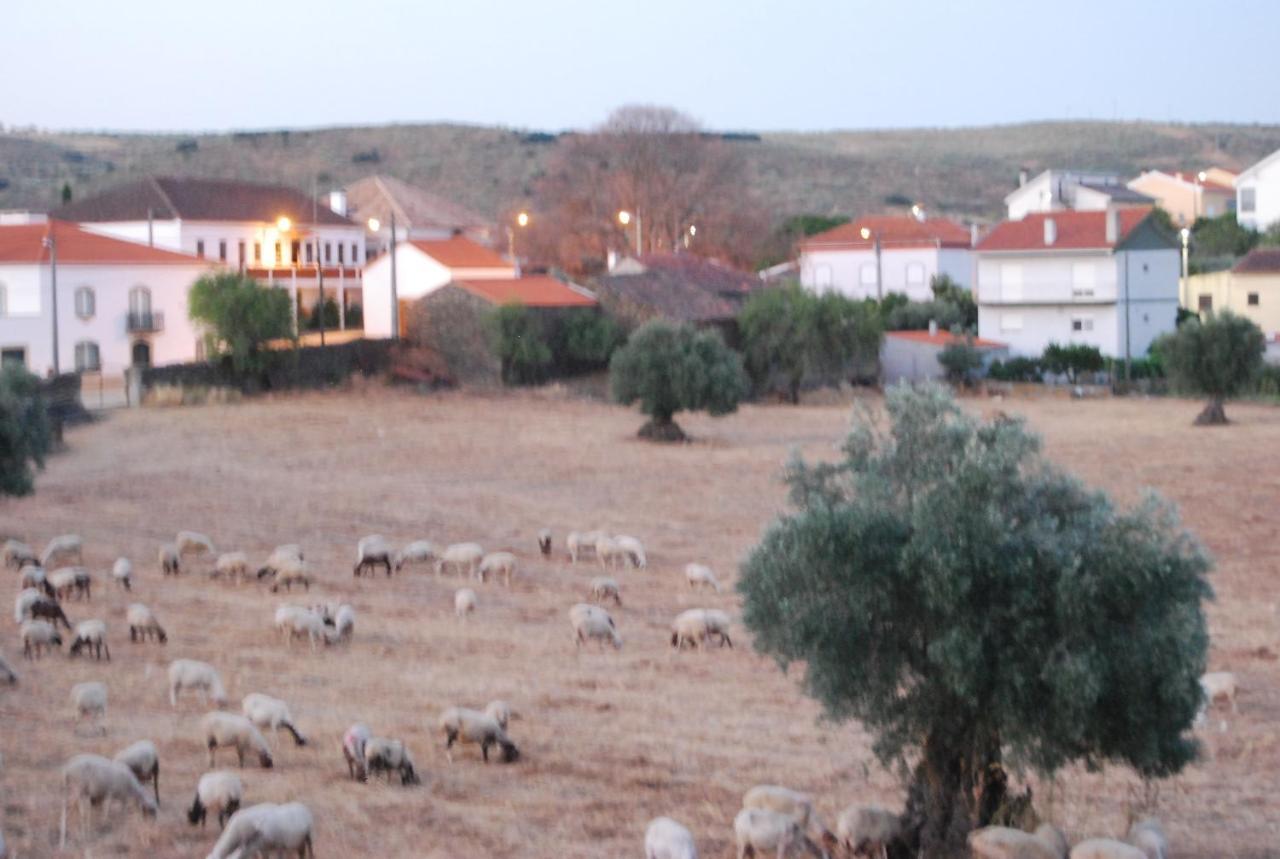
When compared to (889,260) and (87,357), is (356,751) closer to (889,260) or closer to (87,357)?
(87,357)

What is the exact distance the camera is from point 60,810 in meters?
12.9

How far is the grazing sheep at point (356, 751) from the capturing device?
563 inches

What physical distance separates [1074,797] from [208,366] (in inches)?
1703

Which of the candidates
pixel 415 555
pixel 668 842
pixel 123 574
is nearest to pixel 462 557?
pixel 415 555

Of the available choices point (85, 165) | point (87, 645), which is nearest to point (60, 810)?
point (87, 645)

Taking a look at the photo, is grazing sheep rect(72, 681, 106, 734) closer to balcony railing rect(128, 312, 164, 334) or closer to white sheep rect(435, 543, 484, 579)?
white sheep rect(435, 543, 484, 579)

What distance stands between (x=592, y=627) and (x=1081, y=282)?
53.5m

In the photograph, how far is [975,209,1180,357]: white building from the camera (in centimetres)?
6988

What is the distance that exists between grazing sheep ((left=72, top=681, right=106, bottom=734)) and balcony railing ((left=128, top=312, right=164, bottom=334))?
48323 millimetres

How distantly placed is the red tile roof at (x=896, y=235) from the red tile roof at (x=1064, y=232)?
12675mm

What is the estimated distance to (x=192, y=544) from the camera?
27.0m

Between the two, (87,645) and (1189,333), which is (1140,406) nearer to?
(1189,333)

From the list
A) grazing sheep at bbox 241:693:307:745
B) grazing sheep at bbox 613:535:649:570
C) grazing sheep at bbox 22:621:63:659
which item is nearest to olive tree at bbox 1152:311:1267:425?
grazing sheep at bbox 613:535:649:570

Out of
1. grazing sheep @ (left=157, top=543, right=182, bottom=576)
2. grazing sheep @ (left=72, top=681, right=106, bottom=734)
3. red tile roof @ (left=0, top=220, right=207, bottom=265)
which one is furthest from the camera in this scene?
red tile roof @ (left=0, top=220, right=207, bottom=265)
